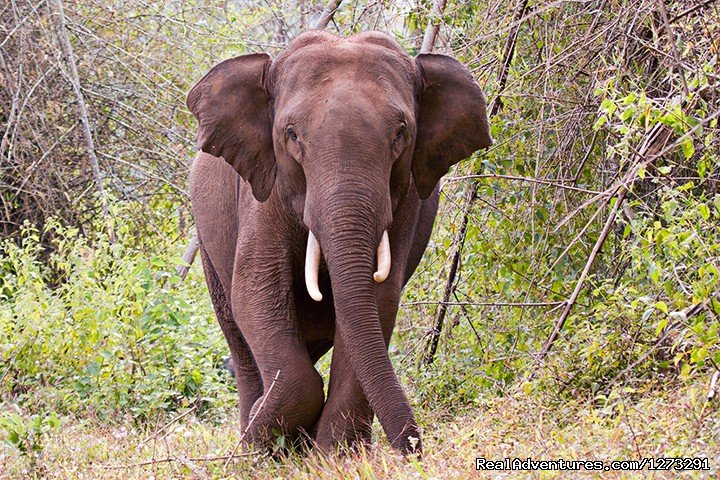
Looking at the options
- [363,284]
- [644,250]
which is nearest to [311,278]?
[363,284]

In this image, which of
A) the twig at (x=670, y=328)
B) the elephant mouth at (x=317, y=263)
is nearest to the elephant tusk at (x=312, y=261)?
the elephant mouth at (x=317, y=263)

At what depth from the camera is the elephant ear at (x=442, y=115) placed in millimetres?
6445

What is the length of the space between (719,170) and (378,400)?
2677mm

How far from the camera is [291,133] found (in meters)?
5.97

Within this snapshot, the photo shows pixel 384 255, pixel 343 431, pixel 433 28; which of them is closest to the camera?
pixel 384 255

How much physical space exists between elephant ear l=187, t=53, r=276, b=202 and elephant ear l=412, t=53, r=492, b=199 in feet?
2.36

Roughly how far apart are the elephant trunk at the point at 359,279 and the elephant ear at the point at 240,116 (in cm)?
69

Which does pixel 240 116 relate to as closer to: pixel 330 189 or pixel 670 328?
pixel 330 189

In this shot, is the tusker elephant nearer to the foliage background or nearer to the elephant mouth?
the elephant mouth

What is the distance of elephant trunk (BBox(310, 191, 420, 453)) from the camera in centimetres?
562

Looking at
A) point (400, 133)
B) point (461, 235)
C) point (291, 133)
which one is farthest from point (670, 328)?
point (461, 235)

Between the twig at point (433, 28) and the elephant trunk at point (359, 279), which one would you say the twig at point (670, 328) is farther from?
the twig at point (433, 28)

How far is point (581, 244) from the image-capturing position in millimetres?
8305

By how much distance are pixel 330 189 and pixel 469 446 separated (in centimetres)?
119
